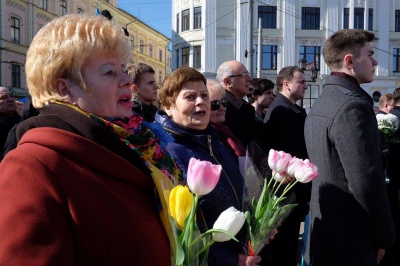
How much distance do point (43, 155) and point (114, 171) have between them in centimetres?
23

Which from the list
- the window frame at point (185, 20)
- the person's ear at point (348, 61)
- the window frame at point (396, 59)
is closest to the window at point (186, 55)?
the window frame at point (185, 20)

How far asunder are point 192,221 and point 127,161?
31 centimetres

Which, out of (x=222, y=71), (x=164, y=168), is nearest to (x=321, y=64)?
(x=222, y=71)

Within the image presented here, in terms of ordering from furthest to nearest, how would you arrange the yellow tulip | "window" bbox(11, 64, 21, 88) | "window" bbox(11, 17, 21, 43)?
"window" bbox(11, 17, 21, 43) < "window" bbox(11, 64, 21, 88) < the yellow tulip

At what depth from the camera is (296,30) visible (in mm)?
34312

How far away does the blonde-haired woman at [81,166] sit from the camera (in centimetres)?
131

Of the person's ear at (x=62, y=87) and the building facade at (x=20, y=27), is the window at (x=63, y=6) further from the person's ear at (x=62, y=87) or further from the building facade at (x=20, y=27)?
the person's ear at (x=62, y=87)

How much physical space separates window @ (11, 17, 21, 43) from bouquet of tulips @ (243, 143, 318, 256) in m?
30.9

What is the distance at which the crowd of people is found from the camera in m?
1.35

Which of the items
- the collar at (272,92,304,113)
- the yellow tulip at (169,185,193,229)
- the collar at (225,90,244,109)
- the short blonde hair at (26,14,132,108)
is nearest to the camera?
the yellow tulip at (169,185,193,229)

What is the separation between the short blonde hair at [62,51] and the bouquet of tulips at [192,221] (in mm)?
543

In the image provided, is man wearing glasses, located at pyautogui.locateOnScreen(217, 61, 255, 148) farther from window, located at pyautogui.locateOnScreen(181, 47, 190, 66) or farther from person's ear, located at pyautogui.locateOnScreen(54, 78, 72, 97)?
window, located at pyautogui.locateOnScreen(181, 47, 190, 66)

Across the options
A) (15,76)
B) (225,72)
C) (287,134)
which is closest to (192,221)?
(287,134)

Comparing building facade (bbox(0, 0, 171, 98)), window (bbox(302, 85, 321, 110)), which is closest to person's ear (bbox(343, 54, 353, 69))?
building facade (bbox(0, 0, 171, 98))
